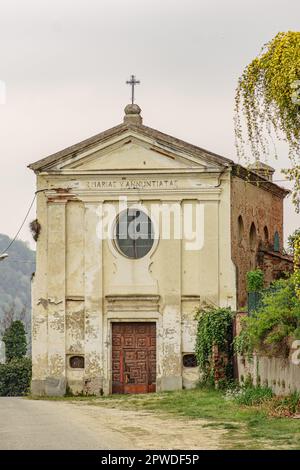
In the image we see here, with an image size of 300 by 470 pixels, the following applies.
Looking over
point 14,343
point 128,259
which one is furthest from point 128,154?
point 14,343

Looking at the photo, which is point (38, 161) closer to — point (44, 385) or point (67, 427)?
point (44, 385)

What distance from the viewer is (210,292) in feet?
122

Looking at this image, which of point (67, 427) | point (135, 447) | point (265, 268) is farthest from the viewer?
point (265, 268)

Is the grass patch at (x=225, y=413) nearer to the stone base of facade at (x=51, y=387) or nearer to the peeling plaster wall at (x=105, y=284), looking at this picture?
the stone base of facade at (x=51, y=387)

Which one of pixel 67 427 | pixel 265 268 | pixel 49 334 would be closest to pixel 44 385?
pixel 49 334

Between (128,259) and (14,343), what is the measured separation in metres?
18.8

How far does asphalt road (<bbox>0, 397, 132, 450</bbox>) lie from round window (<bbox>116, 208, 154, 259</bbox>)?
31.8 feet

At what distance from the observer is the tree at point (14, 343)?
5491 cm

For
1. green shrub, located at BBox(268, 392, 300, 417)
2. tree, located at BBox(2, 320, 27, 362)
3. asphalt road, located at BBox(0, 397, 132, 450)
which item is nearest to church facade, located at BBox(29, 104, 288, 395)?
asphalt road, located at BBox(0, 397, 132, 450)

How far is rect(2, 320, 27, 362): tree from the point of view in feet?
180

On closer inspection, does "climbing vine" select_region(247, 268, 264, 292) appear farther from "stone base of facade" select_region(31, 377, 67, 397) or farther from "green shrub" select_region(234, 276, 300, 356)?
"stone base of facade" select_region(31, 377, 67, 397)

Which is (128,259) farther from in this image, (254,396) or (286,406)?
(286,406)

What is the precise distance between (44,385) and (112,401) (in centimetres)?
491

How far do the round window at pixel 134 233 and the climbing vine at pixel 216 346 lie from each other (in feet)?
10.6
